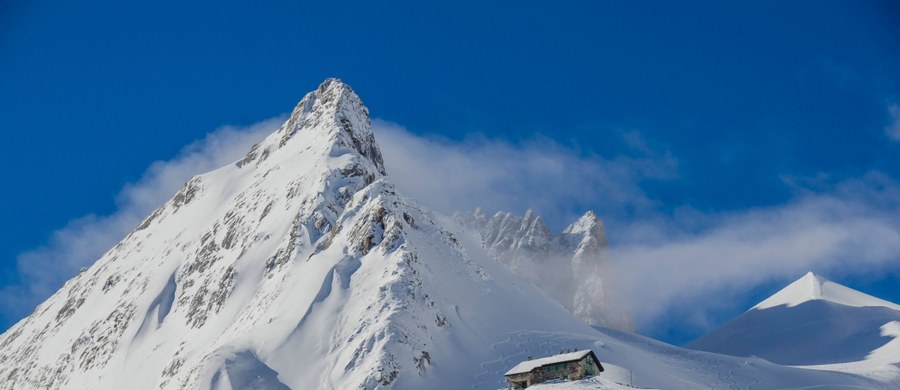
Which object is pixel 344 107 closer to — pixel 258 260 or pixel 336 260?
pixel 258 260

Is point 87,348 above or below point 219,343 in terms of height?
above

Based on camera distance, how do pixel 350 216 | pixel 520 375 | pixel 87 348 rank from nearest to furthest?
pixel 520 375 < pixel 350 216 < pixel 87 348

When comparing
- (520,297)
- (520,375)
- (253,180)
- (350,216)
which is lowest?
(520,375)

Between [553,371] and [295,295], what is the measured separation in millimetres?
32655

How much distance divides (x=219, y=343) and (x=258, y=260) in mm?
17060

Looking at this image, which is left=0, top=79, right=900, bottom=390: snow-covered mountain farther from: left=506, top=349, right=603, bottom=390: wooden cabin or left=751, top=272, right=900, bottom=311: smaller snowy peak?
left=751, top=272, right=900, bottom=311: smaller snowy peak

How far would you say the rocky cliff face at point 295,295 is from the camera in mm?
93625

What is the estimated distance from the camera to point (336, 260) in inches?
4210

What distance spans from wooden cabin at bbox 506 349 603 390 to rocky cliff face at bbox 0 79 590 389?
16.1 ft

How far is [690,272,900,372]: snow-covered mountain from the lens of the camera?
150 meters

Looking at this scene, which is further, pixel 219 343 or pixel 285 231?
pixel 285 231

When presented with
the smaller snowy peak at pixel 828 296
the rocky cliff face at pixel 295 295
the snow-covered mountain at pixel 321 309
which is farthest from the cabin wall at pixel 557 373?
the smaller snowy peak at pixel 828 296

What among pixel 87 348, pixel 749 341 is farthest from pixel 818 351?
pixel 87 348

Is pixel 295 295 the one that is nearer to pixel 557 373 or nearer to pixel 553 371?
pixel 553 371
